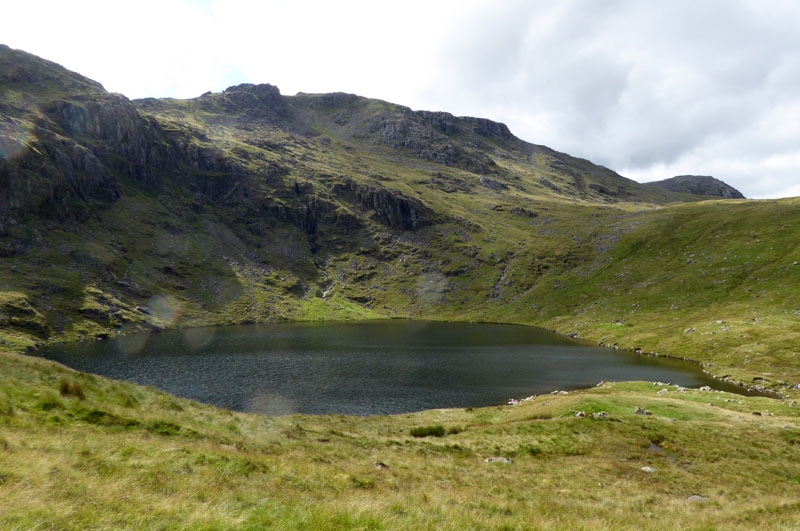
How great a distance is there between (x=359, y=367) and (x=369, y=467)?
6604cm

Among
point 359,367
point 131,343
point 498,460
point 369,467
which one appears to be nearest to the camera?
point 369,467

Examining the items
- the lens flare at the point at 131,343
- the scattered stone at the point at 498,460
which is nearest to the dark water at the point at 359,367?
the lens flare at the point at 131,343

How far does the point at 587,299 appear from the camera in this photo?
523 ft

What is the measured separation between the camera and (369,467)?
2130 cm

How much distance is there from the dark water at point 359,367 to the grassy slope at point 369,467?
2234 centimetres

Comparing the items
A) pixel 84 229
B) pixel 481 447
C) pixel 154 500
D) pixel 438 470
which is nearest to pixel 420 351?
pixel 481 447

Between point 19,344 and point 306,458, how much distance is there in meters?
132

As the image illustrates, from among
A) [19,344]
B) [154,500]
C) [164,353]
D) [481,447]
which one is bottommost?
[19,344]

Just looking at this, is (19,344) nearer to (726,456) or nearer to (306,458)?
(306,458)

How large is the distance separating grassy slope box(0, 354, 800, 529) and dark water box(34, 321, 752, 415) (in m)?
22.3

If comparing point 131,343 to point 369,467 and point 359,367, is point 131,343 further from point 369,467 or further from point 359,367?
point 369,467

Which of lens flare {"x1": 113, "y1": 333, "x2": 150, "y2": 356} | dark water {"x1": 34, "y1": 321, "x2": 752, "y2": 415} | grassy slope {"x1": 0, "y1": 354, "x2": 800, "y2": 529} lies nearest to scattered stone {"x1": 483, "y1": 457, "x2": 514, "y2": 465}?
grassy slope {"x1": 0, "y1": 354, "x2": 800, "y2": 529}

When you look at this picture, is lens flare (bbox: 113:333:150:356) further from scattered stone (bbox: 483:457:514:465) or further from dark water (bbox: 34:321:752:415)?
scattered stone (bbox: 483:457:514:465)

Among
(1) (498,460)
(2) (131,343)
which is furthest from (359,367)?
(2) (131,343)
